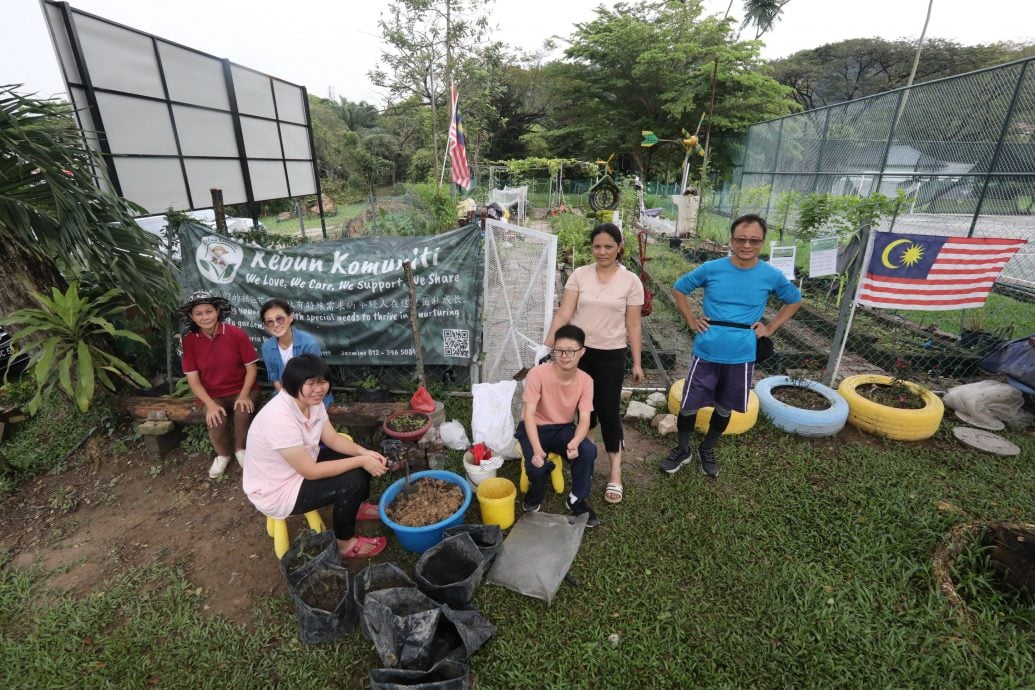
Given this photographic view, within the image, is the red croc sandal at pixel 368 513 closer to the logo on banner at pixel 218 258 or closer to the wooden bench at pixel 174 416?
the wooden bench at pixel 174 416

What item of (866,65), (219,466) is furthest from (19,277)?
(866,65)

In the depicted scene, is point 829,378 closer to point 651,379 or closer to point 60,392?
point 651,379

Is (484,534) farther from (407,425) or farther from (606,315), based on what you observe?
(606,315)

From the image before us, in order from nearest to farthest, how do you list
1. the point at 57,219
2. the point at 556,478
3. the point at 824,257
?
the point at 556,478
the point at 57,219
the point at 824,257

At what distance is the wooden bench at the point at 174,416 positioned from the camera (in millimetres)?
3920

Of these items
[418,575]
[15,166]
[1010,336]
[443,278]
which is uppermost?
[15,166]

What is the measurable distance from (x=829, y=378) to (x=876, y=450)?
34.5 inches

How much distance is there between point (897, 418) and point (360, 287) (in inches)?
196

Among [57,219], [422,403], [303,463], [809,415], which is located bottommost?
[809,415]

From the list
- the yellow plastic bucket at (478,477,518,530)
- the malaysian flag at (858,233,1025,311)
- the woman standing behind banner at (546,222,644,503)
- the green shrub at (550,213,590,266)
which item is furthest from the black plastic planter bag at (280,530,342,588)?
the green shrub at (550,213,590,266)

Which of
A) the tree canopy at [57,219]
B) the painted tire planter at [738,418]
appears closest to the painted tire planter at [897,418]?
the painted tire planter at [738,418]

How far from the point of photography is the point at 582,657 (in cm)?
229

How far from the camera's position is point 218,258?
15.7ft

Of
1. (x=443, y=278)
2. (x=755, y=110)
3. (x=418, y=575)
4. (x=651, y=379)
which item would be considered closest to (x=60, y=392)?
(x=443, y=278)
